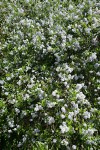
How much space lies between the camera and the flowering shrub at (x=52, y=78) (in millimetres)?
4828

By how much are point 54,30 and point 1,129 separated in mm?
2051

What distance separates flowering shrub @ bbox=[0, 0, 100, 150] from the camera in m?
4.83

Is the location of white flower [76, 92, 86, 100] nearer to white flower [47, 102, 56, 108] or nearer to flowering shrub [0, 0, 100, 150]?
flowering shrub [0, 0, 100, 150]

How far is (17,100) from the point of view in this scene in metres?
5.27

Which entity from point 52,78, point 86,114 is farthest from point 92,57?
point 86,114

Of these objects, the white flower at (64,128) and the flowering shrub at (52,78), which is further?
the flowering shrub at (52,78)

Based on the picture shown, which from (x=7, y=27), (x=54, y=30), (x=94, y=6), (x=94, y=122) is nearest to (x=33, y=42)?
(x=54, y=30)

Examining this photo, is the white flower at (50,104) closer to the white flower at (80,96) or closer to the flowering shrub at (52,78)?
the flowering shrub at (52,78)

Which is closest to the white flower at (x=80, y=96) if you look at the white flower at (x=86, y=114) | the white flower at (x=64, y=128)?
the white flower at (x=86, y=114)

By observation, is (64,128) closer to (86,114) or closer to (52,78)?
(86,114)

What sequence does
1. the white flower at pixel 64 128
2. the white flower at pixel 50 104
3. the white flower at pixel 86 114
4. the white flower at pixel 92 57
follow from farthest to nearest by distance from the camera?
the white flower at pixel 92 57 < the white flower at pixel 50 104 < the white flower at pixel 86 114 < the white flower at pixel 64 128

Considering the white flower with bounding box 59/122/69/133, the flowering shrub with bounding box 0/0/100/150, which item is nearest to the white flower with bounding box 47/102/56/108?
the flowering shrub with bounding box 0/0/100/150

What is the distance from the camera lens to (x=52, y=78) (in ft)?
17.9

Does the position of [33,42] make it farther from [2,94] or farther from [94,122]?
[94,122]
